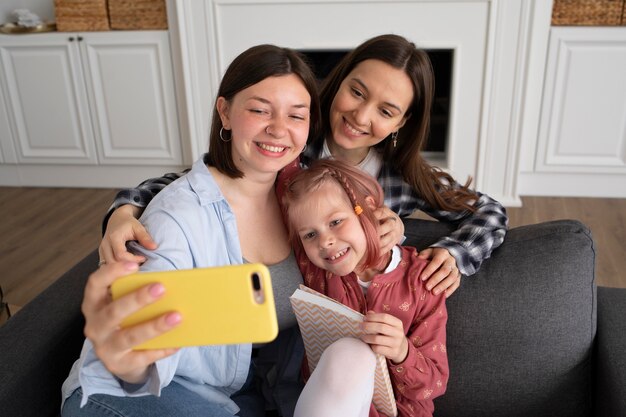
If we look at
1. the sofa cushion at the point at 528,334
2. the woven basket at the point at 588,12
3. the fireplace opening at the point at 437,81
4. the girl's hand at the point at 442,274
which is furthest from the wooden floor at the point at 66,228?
the girl's hand at the point at 442,274

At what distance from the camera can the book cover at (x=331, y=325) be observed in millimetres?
1062

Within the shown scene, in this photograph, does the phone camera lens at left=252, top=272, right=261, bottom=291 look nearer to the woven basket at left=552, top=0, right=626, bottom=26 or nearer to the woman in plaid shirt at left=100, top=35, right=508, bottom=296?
the woman in plaid shirt at left=100, top=35, right=508, bottom=296

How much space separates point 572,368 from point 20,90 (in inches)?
133

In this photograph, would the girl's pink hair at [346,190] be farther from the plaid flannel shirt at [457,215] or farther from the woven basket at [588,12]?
the woven basket at [588,12]

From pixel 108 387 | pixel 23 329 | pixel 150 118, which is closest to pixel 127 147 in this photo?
pixel 150 118

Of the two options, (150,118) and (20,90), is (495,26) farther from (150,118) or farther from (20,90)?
(20,90)

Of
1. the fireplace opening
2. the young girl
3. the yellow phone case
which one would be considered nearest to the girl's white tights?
the young girl

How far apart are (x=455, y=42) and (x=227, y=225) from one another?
223cm

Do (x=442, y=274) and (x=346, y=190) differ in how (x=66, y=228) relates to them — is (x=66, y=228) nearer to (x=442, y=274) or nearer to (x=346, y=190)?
(x=346, y=190)

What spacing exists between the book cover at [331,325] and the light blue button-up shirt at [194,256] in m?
0.15

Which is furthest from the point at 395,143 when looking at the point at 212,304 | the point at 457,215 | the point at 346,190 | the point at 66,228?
the point at 66,228

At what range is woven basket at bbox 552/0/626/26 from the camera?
2.87m

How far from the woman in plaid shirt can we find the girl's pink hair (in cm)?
7

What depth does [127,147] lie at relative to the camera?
3463 millimetres
